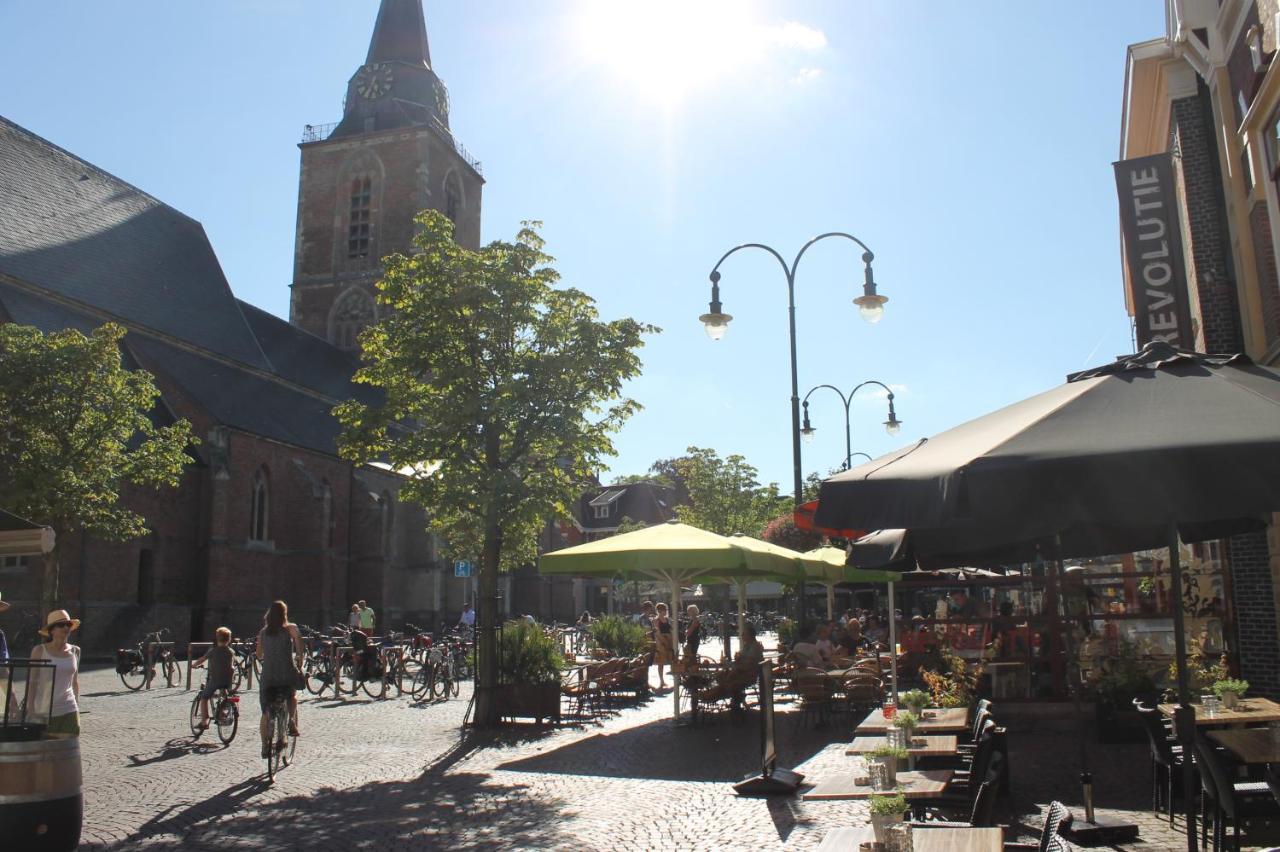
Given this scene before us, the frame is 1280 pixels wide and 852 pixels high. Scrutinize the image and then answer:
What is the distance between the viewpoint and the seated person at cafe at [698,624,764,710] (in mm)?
13836

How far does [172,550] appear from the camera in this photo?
107ft

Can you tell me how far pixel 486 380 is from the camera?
14.9m

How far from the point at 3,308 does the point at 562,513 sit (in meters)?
22.2

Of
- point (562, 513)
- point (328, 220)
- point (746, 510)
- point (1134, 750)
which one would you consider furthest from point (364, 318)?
point (1134, 750)

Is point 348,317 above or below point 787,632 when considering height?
above

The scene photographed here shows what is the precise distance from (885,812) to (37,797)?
5.11 m

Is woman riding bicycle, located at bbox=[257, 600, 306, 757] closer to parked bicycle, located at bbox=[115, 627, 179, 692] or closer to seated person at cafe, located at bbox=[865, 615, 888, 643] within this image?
seated person at cafe, located at bbox=[865, 615, 888, 643]

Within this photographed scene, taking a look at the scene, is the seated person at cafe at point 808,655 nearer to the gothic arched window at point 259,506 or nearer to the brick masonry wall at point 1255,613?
the brick masonry wall at point 1255,613

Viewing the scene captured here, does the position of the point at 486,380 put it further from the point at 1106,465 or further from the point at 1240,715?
the point at 1106,465

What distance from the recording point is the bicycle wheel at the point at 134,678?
19.9m

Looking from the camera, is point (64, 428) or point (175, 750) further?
point (64, 428)

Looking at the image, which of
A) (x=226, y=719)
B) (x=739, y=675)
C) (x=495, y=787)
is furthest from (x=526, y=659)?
(x=495, y=787)

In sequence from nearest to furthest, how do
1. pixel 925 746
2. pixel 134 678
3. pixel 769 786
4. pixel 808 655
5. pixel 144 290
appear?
1. pixel 925 746
2. pixel 769 786
3. pixel 808 655
4. pixel 134 678
5. pixel 144 290

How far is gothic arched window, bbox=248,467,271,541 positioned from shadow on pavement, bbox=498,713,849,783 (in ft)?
85.4
